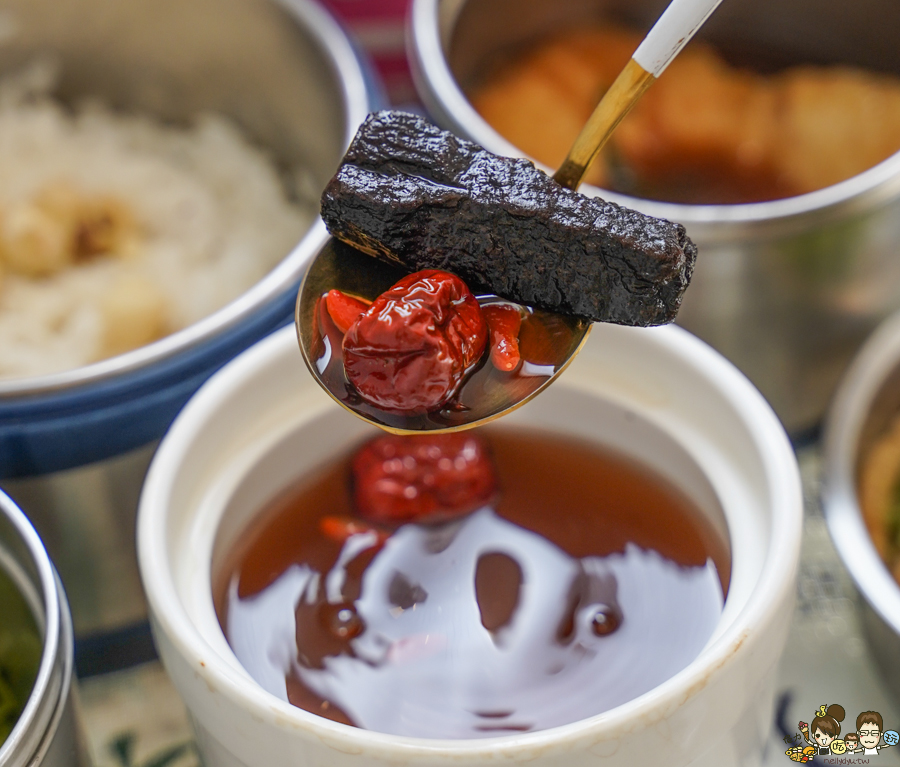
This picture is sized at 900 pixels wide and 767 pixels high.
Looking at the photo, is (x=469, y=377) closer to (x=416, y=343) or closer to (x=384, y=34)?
(x=416, y=343)

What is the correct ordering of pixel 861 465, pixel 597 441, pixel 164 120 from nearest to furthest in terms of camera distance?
pixel 597 441 < pixel 861 465 < pixel 164 120

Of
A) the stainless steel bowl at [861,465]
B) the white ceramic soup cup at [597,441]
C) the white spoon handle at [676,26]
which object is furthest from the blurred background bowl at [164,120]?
the stainless steel bowl at [861,465]

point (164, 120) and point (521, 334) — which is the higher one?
point (521, 334)

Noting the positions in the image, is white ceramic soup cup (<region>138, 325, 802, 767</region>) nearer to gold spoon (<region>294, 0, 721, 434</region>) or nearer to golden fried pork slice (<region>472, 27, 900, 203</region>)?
gold spoon (<region>294, 0, 721, 434</region>)

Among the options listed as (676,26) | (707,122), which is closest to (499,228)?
(676,26)
